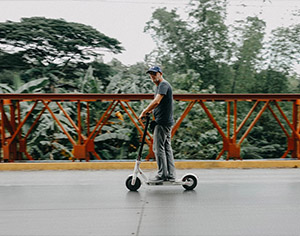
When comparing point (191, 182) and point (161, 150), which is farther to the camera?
point (191, 182)

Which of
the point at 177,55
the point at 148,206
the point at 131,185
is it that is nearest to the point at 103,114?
the point at 131,185

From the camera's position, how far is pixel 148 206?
192 inches

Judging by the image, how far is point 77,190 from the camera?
5.77m

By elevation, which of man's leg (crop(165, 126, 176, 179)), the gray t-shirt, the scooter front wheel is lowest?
the scooter front wheel

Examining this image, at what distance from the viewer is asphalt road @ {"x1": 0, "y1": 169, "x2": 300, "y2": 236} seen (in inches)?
158

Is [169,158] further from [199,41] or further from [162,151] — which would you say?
[199,41]

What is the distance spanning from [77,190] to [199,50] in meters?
9.60

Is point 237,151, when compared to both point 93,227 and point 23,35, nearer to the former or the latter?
point 93,227

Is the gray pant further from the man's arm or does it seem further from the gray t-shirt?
the man's arm

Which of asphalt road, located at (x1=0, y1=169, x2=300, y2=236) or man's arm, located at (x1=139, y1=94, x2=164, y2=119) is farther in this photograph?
man's arm, located at (x1=139, y1=94, x2=164, y2=119)

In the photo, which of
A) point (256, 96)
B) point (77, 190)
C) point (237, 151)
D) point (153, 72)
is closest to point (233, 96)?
point (256, 96)

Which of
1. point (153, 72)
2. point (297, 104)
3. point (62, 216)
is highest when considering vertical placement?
point (153, 72)

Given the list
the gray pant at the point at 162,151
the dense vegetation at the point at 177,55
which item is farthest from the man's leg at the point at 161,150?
the dense vegetation at the point at 177,55

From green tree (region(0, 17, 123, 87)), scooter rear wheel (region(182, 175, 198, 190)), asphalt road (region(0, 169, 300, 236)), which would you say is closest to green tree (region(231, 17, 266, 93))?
green tree (region(0, 17, 123, 87))
